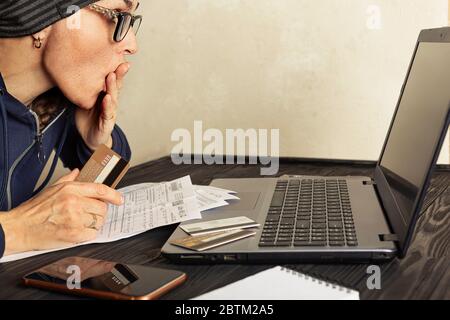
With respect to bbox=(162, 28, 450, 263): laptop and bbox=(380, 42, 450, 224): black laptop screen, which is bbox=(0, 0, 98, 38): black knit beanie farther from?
bbox=(380, 42, 450, 224): black laptop screen

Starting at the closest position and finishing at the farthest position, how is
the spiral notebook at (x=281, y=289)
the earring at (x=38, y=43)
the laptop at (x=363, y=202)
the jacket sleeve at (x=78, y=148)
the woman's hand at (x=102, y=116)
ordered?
1. the spiral notebook at (x=281, y=289)
2. the laptop at (x=363, y=202)
3. the earring at (x=38, y=43)
4. the woman's hand at (x=102, y=116)
5. the jacket sleeve at (x=78, y=148)

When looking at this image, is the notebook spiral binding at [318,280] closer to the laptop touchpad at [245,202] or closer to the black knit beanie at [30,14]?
the laptop touchpad at [245,202]

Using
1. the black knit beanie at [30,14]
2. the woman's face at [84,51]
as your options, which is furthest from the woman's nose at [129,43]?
the black knit beanie at [30,14]

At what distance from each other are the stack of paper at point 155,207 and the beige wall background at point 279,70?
0.54m

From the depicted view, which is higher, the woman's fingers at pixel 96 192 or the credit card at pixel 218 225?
the woman's fingers at pixel 96 192

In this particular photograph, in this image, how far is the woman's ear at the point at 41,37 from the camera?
1215 millimetres

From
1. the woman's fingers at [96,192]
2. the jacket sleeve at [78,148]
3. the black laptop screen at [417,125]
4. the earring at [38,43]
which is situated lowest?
the jacket sleeve at [78,148]

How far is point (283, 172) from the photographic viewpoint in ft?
5.12

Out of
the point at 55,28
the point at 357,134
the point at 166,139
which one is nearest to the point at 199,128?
the point at 166,139

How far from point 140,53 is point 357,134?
686 millimetres

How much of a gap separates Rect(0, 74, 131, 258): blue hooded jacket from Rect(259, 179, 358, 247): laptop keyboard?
55 cm

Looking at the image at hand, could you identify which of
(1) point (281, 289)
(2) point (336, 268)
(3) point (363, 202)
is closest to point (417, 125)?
(3) point (363, 202)

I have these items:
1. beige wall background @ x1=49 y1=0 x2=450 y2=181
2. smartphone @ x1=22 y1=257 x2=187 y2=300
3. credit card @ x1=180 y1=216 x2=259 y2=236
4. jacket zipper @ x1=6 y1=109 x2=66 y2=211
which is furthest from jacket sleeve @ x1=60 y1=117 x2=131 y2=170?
smartphone @ x1=22 y1=257 x2=187 y2=300
